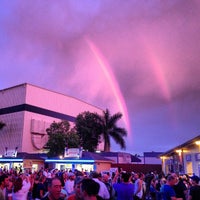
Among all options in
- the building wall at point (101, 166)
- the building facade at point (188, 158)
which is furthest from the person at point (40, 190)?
the building wall at point (101, 166)

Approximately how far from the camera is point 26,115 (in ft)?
181

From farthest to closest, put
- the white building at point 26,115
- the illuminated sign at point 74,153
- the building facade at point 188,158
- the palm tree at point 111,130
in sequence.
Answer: the white building at point 26,115
the palm tree at point 111,130
the illuminated sign at point 74,153
the building facade at point 188,158

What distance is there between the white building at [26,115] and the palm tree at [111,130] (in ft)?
39.0

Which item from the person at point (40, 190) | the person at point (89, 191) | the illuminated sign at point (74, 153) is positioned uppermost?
the illuminated sign at point (74, 153)

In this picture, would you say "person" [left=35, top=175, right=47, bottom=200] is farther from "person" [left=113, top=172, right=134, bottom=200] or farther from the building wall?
the building wall

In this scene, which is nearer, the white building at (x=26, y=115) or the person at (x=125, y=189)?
the person at (x=125, y=189)

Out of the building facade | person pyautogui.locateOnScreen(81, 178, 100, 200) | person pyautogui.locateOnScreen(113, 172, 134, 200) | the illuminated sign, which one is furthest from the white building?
person pyautogui.locateOnScreen(81, 178, 100, 200)

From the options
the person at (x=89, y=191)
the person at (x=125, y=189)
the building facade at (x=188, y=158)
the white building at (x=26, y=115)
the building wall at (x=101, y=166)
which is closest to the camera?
the person at (x=89, y=191)

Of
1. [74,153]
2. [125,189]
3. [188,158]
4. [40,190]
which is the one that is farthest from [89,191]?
[74,153]

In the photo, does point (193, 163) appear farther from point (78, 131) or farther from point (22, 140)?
point (22, 140)

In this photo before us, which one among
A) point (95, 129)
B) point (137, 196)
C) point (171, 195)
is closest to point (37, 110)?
point (95, 129)

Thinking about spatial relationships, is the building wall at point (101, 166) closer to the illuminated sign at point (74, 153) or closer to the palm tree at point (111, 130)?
the illuminated sign at point (74, 153)

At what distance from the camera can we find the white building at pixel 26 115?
5466cm

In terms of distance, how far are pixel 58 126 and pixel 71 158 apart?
13664 mm
